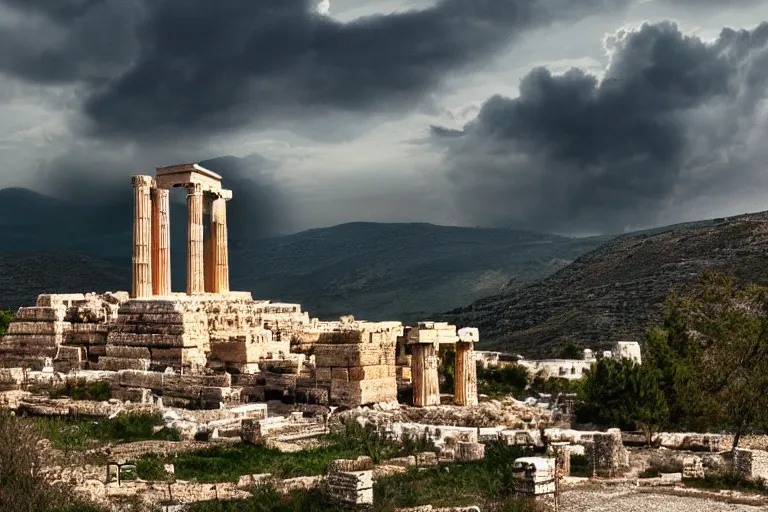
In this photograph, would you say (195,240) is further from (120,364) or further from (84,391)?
(84,391)

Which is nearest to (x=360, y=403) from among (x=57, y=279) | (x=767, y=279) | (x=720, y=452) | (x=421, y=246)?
(x=720, y=452)

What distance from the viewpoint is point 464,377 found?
98.7 ft

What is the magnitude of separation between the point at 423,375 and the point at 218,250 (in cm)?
1598

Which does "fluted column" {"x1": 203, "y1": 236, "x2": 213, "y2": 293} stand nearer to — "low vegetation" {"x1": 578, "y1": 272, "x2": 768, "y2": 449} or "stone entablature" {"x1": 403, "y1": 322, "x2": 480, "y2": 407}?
"stone entablature" {"x1": 403, "y1": 322, "x2": 480, "y2": 407}

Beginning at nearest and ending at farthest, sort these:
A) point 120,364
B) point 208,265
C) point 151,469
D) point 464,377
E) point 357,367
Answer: point 151,469 < point 357,367 < point 464,377 < point 120,364 < point 208,265

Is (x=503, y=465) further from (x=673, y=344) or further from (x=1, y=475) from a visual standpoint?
(x=673, y=344)

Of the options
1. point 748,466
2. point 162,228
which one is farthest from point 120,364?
point 748,466

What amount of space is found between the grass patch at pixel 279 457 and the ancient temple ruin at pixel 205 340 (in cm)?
470

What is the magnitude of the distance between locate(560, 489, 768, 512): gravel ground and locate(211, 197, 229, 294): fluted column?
1010 inches

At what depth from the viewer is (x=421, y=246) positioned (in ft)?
645

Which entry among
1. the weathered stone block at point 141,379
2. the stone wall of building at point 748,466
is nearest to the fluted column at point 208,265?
the weathered stone block at point 141,379

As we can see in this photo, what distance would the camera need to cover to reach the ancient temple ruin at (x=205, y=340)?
1123 inches

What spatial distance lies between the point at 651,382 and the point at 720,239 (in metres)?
48.6

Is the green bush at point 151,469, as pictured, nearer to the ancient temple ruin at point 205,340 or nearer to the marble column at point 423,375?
the ancient temple ruin at point 205,340
